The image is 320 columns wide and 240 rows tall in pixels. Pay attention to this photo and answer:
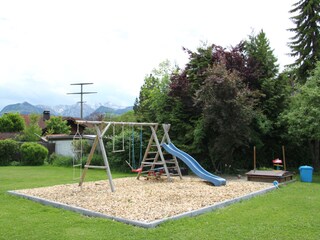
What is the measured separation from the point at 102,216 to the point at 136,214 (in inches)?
27.5

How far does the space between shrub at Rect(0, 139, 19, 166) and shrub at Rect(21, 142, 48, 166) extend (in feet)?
2.28

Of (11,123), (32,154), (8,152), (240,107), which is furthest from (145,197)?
(11,123)

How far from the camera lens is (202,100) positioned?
14.3m

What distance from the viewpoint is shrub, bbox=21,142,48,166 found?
70.0 feet

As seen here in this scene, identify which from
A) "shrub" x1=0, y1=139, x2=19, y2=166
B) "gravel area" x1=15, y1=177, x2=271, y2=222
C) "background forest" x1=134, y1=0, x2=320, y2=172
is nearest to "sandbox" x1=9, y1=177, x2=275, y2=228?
"gravel area" x1=15, y1=177, x2=271, y2=222

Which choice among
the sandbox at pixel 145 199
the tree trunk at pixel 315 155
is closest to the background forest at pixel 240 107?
the tree trunk at pixel 315 155

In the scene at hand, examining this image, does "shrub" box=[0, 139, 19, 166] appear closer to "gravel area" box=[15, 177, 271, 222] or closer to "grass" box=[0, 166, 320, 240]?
"gravel area" box=[15, 177, 271, 222]

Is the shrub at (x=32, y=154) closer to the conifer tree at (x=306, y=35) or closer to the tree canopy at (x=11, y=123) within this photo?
the conifer tree at (x=306, y=35)

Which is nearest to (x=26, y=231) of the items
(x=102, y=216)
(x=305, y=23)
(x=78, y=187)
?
(x=102, y=216)

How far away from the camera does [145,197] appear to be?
8703mm

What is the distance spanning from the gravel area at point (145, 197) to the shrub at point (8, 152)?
1268 centimetres

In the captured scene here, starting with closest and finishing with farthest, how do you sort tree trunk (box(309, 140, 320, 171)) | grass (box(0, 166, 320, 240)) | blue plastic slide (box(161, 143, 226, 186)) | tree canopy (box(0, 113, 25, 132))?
grass (box(0, 166, 320, 240)) → blue plastic slide (box(161, 143, 226, 186)) → tree trunk (box(309, 140, 320, 171)) → tree canopy (box(0, 113, 25, 132))

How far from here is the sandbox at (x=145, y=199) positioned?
22.2ft

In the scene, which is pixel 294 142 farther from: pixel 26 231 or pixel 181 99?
pixel 26 231
